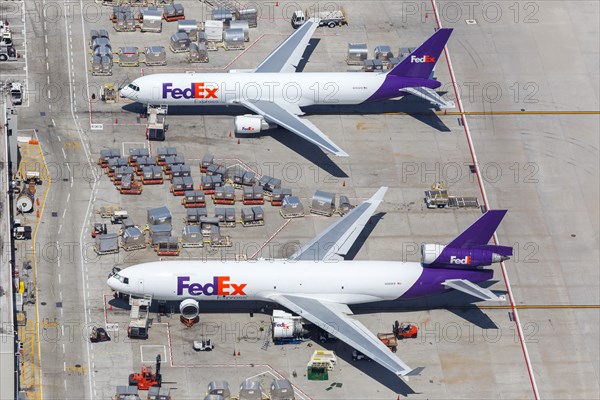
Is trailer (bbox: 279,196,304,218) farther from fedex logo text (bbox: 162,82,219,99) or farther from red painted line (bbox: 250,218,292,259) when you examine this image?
fedex logo text (bbox: 162,82,219,99)

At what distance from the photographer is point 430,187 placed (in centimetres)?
17075

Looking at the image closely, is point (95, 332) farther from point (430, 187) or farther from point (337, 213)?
point (430, 187)

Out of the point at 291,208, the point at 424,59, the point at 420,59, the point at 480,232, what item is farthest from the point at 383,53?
the point at 480,232

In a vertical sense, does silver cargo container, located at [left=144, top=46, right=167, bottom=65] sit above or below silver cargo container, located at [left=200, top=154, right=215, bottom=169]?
above

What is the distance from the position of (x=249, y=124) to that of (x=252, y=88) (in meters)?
4.59

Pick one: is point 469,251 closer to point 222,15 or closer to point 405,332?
point 405,332

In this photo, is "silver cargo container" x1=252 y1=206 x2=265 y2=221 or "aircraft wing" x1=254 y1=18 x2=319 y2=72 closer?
"silver cargo container" x1=252 y1=206 x2=265 y2=221

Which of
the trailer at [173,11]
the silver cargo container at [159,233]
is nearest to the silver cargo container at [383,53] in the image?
the trailer at [173,11]

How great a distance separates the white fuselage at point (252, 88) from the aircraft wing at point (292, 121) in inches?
34.8

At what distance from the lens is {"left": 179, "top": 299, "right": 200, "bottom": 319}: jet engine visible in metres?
150

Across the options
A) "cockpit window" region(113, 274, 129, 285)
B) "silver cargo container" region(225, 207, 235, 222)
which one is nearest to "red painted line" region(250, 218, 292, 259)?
"silver cargo container" region(225, 207, 235, 222)

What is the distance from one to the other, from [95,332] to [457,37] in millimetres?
69543

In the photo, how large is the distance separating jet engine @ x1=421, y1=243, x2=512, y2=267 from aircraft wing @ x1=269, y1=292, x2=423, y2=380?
9.67 m

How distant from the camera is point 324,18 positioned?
194 meters
